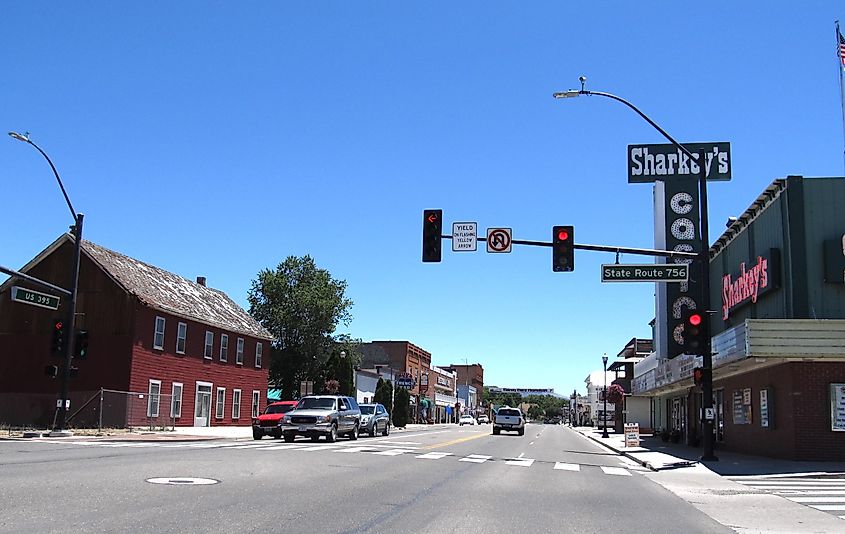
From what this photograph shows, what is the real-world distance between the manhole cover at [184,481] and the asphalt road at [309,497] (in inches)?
2.1

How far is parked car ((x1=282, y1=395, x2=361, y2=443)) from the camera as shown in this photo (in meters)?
30.3

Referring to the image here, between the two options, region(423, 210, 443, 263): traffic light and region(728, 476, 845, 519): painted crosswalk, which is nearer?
region(728, 476, 845, 519): painted crosswalk

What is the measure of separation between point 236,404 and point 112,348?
36.7 ft

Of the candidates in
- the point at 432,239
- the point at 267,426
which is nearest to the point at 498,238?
the point at 432,239

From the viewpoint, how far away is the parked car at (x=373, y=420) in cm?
3956

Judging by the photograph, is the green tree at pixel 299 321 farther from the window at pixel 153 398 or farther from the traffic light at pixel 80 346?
the traffic light at pixel 80 346

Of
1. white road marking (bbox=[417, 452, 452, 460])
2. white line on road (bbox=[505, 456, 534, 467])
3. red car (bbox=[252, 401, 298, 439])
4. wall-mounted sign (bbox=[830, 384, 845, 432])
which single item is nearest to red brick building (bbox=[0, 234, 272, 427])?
red car (bbox=[252, 401, 298, 439])

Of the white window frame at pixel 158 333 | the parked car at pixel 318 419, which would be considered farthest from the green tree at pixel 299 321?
the parked car at pixel 318 419

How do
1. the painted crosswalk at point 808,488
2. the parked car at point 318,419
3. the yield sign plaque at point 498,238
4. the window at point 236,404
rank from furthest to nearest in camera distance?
the window at point 236,404 → the parked car at point 318,419 → the yield sign plaque at point 498,238 → the painted crosswalk at point 808,488

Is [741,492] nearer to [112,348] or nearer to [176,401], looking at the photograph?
[112,348]

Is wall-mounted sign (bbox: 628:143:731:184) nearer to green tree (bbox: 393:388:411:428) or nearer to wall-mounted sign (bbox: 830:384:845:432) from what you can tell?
wall-mounted sign (bbox: 830:384:845:432)

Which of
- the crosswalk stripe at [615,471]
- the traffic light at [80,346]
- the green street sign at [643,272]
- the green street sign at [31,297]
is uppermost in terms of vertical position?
the green street sign at [643,272]

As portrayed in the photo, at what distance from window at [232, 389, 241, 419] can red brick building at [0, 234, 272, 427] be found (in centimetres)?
289

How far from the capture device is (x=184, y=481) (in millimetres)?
13328
